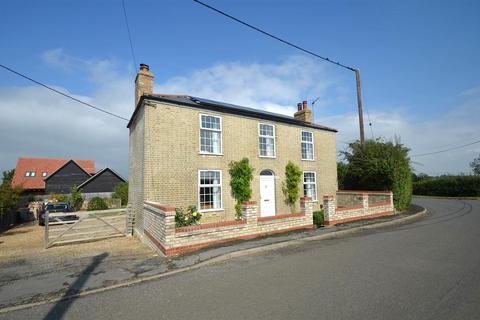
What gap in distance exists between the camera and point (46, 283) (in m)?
6.12

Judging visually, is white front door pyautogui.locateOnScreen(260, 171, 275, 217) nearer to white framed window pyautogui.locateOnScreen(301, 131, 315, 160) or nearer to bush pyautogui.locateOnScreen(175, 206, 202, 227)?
white framed window pyautogui.locateOnScreen(301, 131, 315, 160)

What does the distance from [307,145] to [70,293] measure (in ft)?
49.2

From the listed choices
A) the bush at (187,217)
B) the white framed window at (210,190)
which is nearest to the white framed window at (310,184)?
the white framed window at (210,190)

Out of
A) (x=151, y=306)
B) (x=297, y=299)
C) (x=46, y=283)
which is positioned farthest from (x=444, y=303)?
(x=46, y=283)

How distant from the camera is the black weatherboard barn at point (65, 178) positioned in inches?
1419

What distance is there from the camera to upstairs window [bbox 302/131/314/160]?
17.4m

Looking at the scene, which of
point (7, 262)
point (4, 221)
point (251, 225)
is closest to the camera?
point (7, 262)

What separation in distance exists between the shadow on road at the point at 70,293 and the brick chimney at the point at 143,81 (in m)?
8.55

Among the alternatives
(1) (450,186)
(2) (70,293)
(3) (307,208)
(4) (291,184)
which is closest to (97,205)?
(4) (291,184)

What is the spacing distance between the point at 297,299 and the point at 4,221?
2248 centimetres

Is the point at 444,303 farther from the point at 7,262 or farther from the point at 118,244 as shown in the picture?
the point at 7,262

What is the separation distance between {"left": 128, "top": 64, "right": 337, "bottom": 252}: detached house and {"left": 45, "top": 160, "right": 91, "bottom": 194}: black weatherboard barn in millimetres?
27595

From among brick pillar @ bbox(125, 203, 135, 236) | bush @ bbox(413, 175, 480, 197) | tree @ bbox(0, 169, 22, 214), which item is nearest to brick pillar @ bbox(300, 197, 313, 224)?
brick pillar @ bbox(125, 203, 135, 236)

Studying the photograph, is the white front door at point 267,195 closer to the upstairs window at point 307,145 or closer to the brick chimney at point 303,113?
the upstairs window at point 307,145
